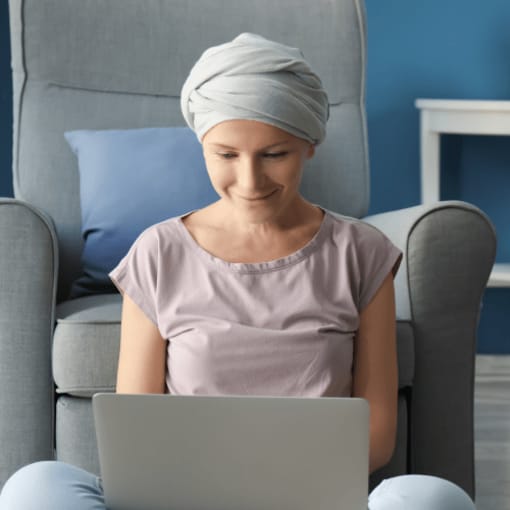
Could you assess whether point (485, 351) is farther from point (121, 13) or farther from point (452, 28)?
point (121, 13)

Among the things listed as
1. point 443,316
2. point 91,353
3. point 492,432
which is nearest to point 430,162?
point 492,432

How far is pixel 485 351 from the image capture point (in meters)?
3.16

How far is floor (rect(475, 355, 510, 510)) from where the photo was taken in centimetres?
204

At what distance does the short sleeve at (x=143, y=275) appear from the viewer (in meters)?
1.44

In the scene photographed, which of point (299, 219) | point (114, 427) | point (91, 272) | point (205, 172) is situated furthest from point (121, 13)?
point (114, 427)

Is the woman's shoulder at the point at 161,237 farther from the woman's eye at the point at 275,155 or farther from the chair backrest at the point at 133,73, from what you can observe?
the chair backrest at the point at 133,73

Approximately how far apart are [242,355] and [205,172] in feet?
2.43

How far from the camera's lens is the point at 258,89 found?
1.35 meters

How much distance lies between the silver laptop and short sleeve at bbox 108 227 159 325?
0.31 metres

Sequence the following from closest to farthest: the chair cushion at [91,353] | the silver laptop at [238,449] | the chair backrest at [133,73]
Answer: the silver laptop at [238,449], the chair cushion at [91,353], the chair backrest at [133,73]

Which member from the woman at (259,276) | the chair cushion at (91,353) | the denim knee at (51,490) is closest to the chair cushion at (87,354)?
the chair cushion at (91,353)

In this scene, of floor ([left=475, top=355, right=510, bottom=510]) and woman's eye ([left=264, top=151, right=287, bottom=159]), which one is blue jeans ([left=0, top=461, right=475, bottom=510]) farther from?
floor ([left=475, top=355, right=510, bottom=510])

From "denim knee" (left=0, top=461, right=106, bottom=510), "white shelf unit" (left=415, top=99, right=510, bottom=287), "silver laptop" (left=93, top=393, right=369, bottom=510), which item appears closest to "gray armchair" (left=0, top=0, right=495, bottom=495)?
"denim knee" (left=0, top=461, right=106, bottom=510)

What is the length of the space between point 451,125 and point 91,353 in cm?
146
